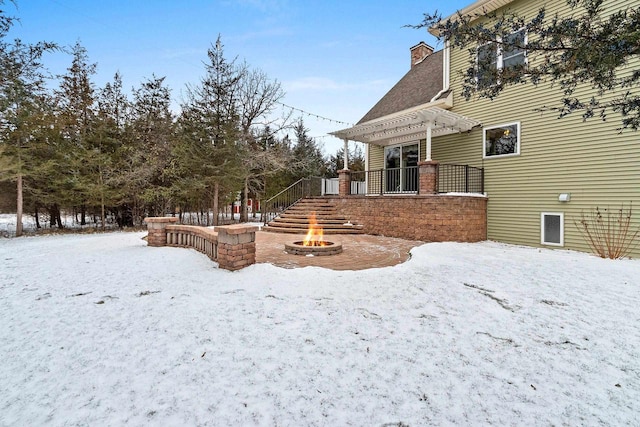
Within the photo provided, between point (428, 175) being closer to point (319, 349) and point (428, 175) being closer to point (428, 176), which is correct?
point (428, 176)

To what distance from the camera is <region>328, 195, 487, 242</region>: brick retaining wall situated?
7949 mm

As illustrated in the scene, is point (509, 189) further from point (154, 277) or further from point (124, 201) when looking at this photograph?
point (124, 201)

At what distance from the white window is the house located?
2 cm

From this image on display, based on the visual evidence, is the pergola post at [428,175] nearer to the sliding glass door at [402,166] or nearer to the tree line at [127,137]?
the sliding glass door at [402,166]

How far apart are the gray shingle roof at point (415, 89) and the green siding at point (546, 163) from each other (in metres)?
1.34

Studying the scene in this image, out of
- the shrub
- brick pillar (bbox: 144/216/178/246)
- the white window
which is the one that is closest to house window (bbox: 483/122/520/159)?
the white window

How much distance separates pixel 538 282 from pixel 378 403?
12.0ft

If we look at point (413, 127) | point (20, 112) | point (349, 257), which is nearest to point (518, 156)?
point (413, 127)

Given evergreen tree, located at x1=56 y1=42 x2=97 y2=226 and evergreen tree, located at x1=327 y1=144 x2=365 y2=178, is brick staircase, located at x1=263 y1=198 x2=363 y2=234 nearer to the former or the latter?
evergreen tree, located at x1=56 y1=42 x2=97 y2=226

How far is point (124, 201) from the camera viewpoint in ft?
41.7

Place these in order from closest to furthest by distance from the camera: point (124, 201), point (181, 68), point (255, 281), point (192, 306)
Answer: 1. point (192, 306)
2. point (255, 281)
3. point (124, 201)
4. point (181, 68)

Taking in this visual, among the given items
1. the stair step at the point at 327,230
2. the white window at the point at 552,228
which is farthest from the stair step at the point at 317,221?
the white window at the point at 552,228

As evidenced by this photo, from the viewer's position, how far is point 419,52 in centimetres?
1358

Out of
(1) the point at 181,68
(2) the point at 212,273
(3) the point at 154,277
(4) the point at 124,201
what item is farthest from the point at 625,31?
(1) the point at 181,68
